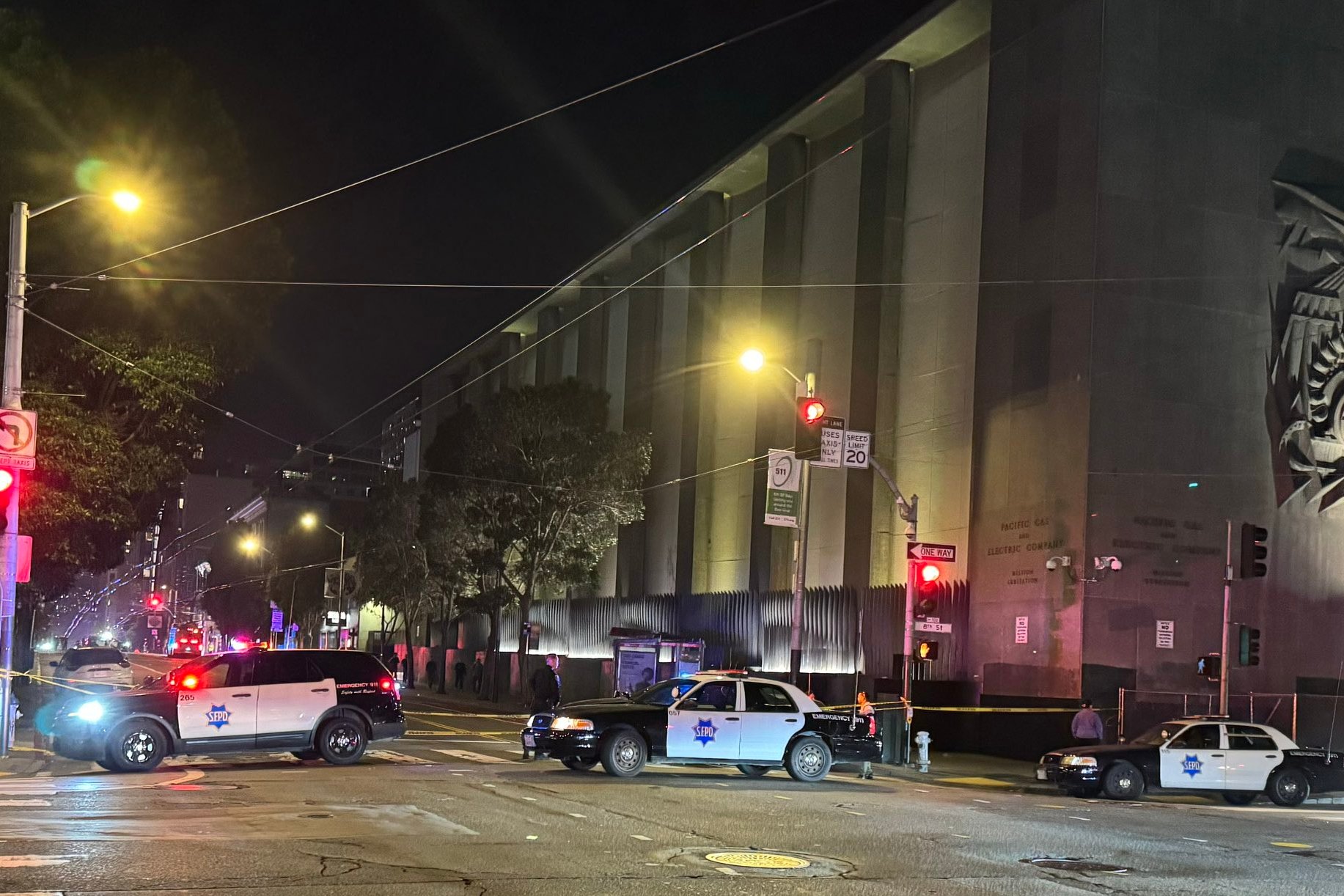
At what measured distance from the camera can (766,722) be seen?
19.8 m

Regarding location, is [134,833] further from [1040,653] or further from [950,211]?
[950,211]

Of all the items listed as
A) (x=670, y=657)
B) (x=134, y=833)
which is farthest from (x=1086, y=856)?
(x=670, y=657)

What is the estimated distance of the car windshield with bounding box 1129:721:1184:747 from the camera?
2131 cm

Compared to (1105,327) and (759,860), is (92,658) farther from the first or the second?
(759,860)

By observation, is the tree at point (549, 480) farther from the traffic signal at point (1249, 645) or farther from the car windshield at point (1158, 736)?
the car windshield at point (1158, 736)

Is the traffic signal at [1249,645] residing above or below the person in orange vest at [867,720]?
above

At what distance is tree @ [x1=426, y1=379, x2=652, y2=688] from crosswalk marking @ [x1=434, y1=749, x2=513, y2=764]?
2505 centimetres

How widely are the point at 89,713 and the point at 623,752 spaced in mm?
7332

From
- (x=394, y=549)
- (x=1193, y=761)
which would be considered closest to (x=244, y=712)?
(x=1193, y=761)

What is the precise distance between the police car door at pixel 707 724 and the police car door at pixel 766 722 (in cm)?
16

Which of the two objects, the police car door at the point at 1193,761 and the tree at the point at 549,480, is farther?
the tree at the point at 549,480

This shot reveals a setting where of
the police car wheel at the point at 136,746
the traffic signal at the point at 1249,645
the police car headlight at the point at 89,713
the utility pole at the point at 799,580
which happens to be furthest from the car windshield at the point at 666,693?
the traffic signal at the point at 1249,645

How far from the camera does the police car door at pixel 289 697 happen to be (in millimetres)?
19641

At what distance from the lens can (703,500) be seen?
51.8m
